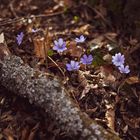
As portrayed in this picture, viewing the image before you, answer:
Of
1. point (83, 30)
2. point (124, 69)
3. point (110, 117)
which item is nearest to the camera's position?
point (110, 117)

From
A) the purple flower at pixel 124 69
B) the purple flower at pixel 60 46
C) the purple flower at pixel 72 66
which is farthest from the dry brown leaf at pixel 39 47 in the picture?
the purple flower at pixel 124 69

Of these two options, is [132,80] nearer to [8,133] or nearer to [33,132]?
[33,132]

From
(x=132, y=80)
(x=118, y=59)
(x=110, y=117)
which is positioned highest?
(x=118, y=59)

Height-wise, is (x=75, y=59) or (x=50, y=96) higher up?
(x=75, y=59)

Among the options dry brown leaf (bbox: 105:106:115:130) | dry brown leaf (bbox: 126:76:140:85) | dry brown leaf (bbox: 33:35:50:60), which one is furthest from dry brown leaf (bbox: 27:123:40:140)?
dry brown leaf (bbox: 126:76:140:85)

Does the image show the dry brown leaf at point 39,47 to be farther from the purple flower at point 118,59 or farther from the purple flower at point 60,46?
the purple flower at point 118,59

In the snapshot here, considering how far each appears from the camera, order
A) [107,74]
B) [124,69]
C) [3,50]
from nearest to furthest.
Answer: [3,50]
[124,69]
[107,74]

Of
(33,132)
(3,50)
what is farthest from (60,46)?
(33,132)

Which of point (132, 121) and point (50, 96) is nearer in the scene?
point (50, 96)
